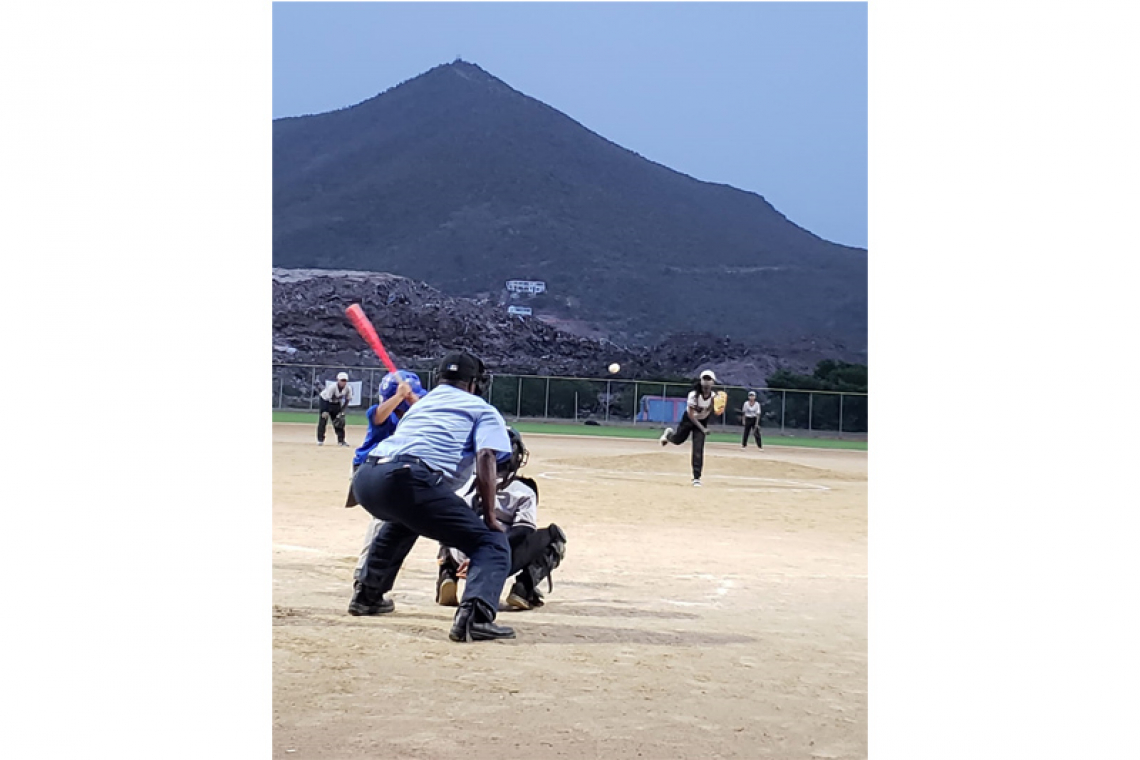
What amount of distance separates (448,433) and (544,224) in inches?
4294

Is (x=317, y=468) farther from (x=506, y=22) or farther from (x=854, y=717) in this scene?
(x=506, y=22)

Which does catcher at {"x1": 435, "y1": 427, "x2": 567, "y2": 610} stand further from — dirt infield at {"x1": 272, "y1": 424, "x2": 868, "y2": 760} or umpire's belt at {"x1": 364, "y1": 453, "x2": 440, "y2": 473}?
umpire's belt at {"x1": 364, "y1": 453, "x2": 440, "y2": 473}

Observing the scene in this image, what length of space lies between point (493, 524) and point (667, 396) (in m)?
33.7

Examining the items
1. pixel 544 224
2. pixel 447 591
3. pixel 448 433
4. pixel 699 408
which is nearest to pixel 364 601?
pixel 447 591

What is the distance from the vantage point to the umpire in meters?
5.50

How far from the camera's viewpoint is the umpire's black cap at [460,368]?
5812mm

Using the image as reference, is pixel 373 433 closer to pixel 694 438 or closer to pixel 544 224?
pixel 694 438

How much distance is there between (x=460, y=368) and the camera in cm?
582

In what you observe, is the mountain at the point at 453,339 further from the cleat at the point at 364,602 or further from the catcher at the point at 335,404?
the cleat at the point at 364,602

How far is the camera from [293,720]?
4148 mm

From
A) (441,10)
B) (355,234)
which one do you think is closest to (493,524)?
(355,234)

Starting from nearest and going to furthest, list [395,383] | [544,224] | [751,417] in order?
[395,383] < [751,417] < [544,224]

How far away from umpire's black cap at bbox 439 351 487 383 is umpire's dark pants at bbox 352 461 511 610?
Answer: 0.51m
